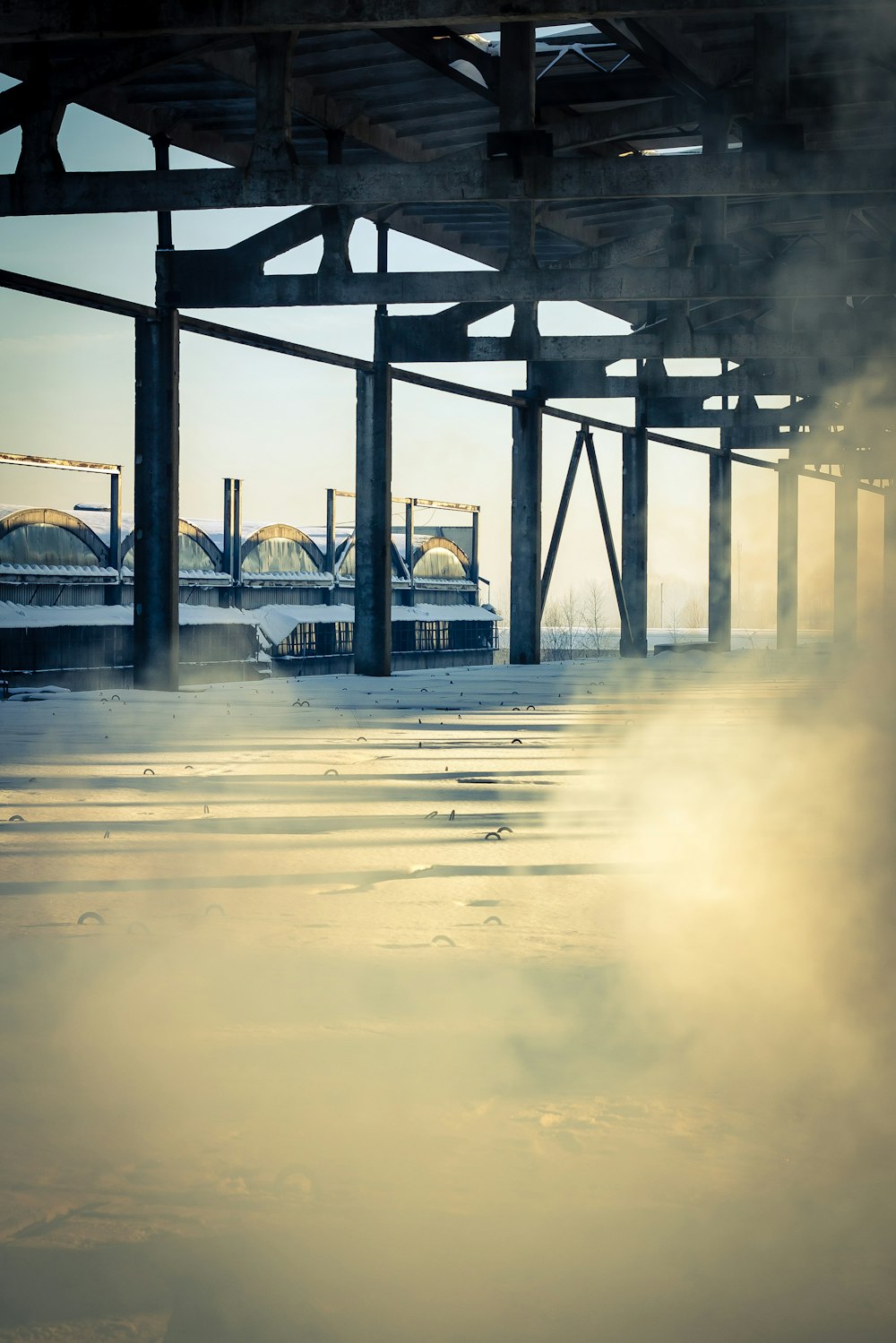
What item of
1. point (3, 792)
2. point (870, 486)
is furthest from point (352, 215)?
point (870, 486)

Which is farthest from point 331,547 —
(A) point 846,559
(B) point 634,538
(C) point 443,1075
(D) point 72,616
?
(C) point 443,1075

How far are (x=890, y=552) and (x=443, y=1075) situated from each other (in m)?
30.9

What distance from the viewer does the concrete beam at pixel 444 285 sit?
484 inches

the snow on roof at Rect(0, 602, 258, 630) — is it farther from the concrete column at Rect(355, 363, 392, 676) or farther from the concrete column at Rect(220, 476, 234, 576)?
the concrete column at Rect(355, 363, 392, 676)

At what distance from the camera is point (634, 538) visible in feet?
75.7

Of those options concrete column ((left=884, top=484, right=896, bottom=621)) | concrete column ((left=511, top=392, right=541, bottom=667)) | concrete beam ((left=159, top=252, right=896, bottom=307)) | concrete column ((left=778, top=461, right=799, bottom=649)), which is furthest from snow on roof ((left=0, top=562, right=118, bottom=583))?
concrete column ((left=884, top=484, right=896, bottom=621))

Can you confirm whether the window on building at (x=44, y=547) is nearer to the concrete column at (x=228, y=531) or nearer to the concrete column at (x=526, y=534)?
the concrete column at (x=228, y=531)

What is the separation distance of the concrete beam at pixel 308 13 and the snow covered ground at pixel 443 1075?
186 inches

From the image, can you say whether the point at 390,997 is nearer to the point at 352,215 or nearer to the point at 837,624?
the point at 352,215

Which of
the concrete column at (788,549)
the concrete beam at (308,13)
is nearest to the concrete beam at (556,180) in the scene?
the concrete beam at (308,13)

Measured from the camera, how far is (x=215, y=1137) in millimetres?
2385

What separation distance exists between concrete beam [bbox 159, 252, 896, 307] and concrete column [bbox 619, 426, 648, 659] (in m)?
9.20

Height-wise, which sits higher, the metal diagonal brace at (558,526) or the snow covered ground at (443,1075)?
the metal diagonal brace at (558,526)

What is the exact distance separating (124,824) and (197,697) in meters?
6.92
